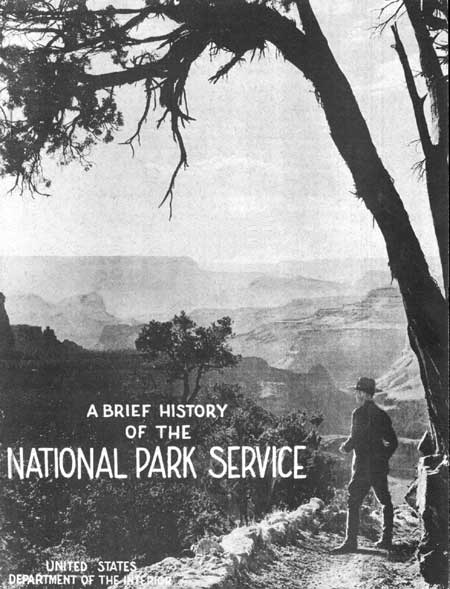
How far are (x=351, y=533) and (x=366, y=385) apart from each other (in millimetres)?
810

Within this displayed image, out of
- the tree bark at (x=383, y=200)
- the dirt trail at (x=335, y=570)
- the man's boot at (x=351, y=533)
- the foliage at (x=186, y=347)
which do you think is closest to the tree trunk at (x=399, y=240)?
the tree bark at (x=383, y=200)

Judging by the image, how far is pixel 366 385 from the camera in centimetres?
345

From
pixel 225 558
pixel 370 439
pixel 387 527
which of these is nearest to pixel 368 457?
pixel 370 439

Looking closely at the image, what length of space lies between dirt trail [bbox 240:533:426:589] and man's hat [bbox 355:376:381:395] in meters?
0.83

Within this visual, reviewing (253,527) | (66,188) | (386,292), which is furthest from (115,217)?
(253,527)

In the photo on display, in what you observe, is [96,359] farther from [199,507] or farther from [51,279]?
[199,507]

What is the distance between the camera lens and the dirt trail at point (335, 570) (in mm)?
3244

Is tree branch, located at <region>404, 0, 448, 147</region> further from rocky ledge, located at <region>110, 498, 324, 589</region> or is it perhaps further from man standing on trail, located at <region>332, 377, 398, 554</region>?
rocky ledge, located at <region>110, 498, 324, 589</region>

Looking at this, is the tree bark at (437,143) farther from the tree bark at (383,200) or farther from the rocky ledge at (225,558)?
the rocky ledge at (225,558)

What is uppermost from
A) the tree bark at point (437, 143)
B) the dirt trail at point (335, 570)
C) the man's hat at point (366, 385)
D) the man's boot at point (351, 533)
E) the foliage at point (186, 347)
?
the tree bark at point (437, 143)

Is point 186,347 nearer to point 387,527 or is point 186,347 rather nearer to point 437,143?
point 387,527

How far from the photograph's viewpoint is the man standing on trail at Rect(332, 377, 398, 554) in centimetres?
338

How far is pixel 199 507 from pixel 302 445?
2.28 ft

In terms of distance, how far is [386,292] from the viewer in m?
3.45
